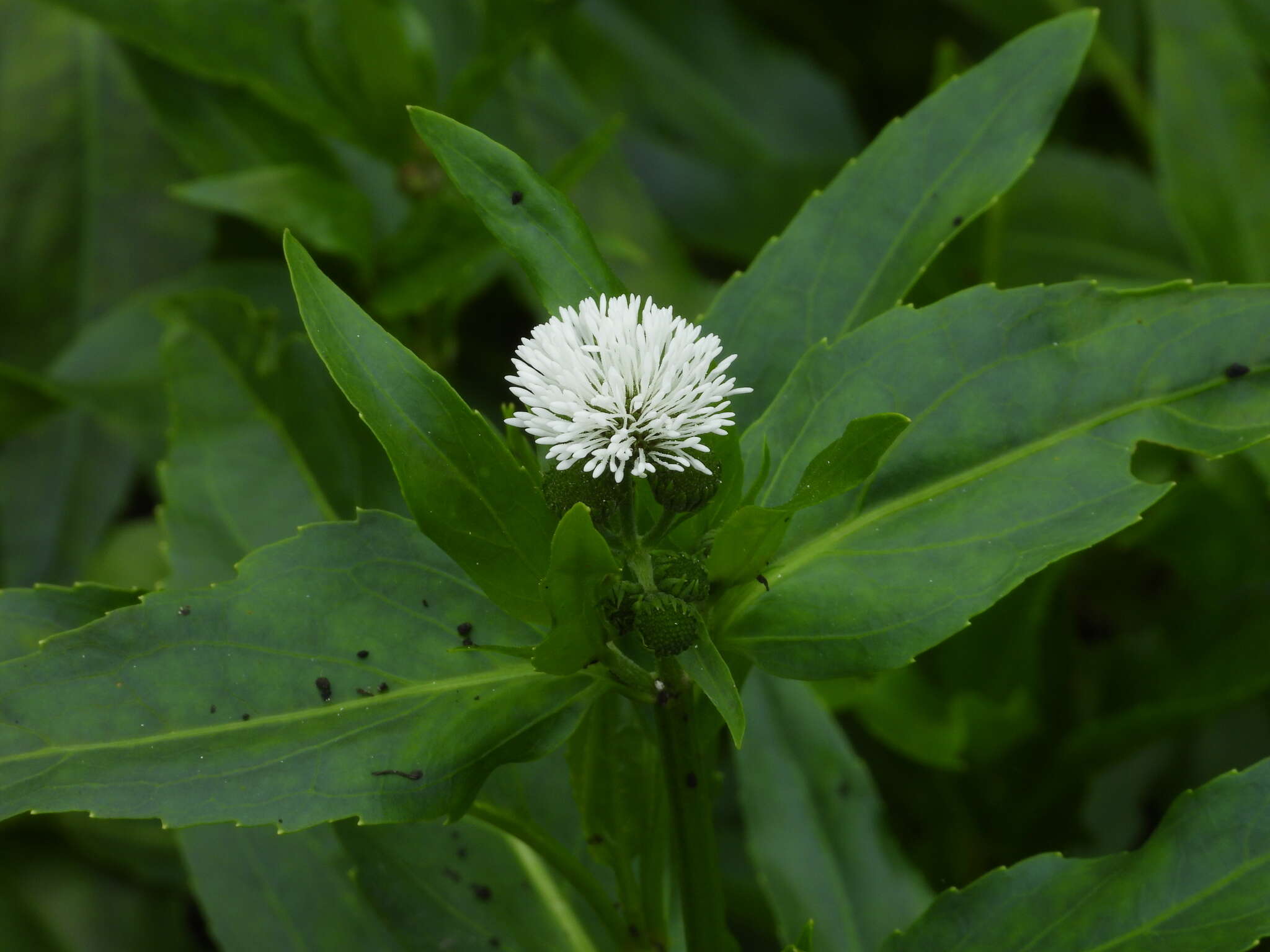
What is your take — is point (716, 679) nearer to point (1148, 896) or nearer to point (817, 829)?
point (1148, 896)

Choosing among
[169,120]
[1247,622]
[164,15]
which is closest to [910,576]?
[1247,622]

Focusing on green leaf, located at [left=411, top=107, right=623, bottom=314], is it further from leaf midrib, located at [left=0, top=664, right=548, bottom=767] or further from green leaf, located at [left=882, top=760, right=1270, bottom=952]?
green leaf, located at [left=882, top=760, right=1270, bottom=952]

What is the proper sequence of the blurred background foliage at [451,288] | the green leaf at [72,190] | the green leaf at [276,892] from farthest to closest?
1. the green leaf at [72,190]
2. the blurred background foliage at [451,288]
3. the green leaf at [276,892]

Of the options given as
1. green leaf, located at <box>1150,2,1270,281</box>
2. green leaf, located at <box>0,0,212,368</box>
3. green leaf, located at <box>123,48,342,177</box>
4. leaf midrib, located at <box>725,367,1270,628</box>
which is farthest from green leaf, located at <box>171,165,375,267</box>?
green leaf, located at <box>1150,2,1270,281</box>

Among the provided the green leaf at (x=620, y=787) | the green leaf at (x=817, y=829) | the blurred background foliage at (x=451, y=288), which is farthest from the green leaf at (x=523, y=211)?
the green leaf at (x=817, y=829)

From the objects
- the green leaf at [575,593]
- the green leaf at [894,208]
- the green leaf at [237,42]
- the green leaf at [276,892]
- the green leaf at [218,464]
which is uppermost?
the green leaf at [237,42]

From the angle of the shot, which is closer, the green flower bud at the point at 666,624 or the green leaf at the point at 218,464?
the green flower bud at the point at 666,624

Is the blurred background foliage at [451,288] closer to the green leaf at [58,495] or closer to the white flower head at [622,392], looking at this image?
the green leaf at [58,495]

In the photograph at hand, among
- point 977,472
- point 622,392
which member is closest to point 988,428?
point 977,472
